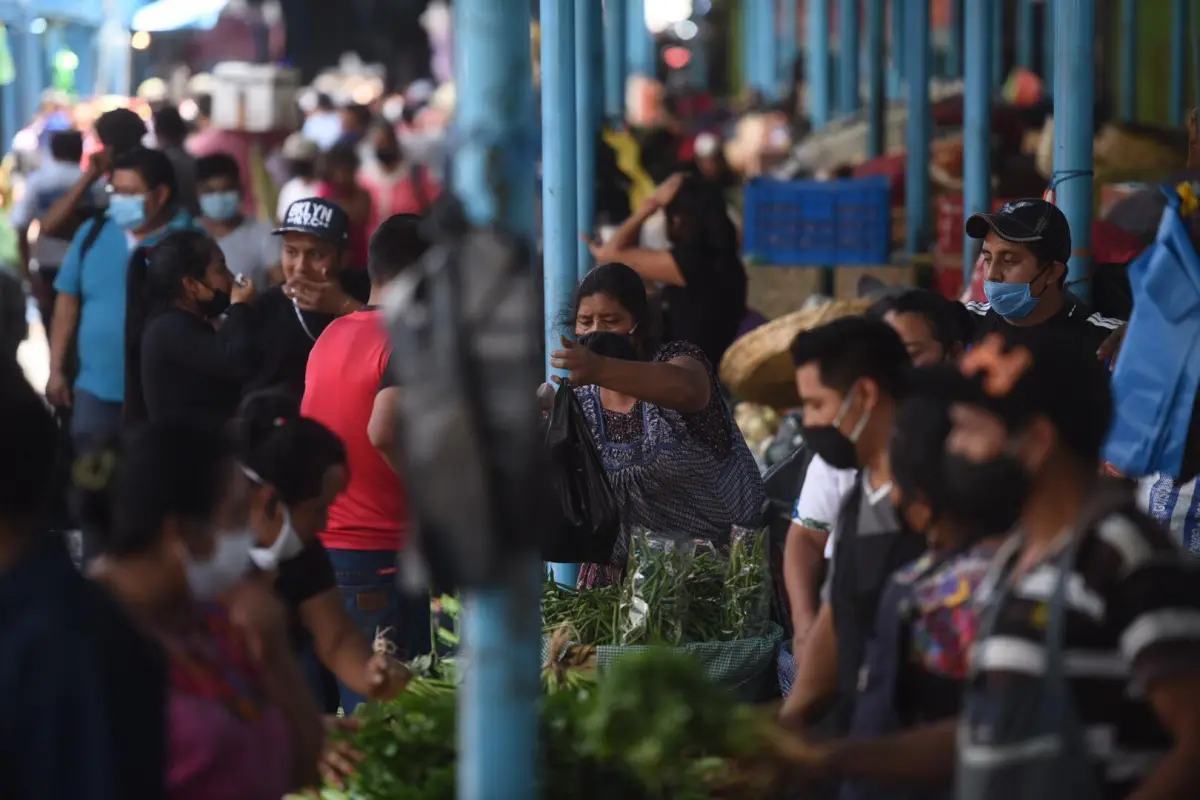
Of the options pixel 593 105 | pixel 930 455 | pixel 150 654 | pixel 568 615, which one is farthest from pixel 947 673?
pixel 593 105

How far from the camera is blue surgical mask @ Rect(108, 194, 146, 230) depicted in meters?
7.02

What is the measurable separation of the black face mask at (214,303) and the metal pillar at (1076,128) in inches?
112

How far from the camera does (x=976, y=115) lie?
26.9 feet

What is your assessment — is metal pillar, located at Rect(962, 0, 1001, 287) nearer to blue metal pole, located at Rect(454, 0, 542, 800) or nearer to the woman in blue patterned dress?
the woman in blue patterned dress

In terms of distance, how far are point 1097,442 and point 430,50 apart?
2908 cm

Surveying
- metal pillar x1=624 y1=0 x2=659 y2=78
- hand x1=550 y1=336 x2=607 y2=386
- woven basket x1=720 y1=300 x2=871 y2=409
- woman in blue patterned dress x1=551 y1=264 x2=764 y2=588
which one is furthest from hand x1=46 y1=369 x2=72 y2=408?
metal pillar x1=624 y1=0 x2=659 y2=78

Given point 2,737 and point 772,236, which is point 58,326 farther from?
point 2,737

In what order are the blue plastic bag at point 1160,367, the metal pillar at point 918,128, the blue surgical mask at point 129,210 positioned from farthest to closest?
the metal pillar at point 918,128
the blue surgical mask at point 129,210
the blue plastic bag at point 1160,367

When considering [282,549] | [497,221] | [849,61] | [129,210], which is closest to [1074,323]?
[282,549]

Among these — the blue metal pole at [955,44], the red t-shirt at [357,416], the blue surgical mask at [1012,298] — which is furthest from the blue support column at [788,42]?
the red t-shirt at [357,416]

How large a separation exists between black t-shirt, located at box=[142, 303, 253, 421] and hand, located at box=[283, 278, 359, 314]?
0.67 ft

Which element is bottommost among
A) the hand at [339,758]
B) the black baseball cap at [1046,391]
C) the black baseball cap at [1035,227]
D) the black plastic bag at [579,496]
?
the hand at [339,758]

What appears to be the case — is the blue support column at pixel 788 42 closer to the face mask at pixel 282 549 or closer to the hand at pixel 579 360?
the hand at pixel 579 360

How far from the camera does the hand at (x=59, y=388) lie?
7183mm
